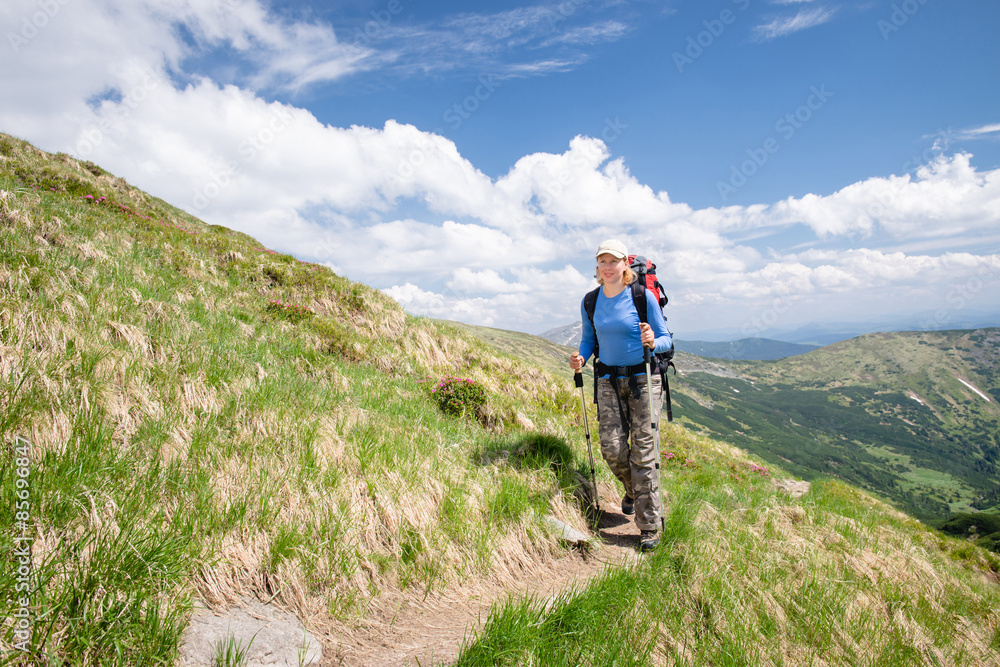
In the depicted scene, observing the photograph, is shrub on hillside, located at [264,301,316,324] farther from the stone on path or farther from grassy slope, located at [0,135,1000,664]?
the stone on path

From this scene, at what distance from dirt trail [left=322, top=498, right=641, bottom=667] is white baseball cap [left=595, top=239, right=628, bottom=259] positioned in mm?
3830

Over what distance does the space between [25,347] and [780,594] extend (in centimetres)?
875

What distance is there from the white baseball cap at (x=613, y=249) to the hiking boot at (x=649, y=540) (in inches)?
151

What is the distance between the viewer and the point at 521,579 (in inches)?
205

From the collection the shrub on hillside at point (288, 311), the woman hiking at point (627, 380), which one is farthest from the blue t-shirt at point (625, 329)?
the shrub on hillside at point (288, 311)

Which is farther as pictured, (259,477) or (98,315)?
(98,315)

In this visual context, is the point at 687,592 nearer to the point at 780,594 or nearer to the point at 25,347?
the point at 780,594

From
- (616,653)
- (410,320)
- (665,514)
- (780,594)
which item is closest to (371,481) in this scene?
(616,653)

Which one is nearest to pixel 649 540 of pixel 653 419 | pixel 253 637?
pixel 653 419

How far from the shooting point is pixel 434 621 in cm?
417

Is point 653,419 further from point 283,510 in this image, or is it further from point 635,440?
point 283,510

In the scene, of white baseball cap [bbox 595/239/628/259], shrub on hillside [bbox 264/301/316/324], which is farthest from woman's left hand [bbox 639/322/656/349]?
shrub on hillside [bbox 264/301/316/324]

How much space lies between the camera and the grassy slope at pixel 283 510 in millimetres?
3160

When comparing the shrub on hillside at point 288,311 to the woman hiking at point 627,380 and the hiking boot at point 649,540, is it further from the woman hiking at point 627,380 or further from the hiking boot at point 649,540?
the hiking boot at point 649,540
